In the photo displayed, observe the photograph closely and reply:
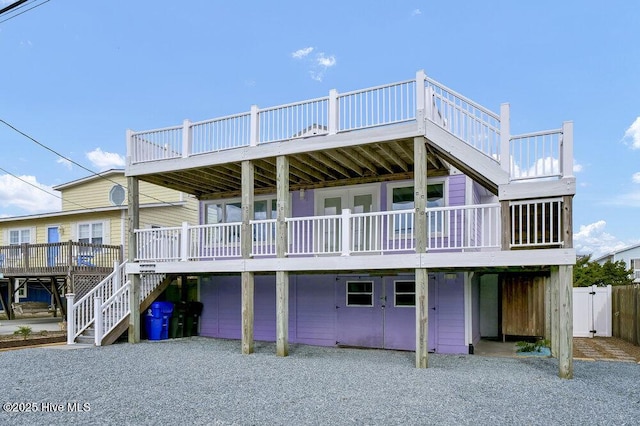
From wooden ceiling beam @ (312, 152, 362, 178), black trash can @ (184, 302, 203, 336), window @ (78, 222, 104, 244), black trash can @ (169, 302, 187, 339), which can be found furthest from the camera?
window @ (78, 222, 104, 244)

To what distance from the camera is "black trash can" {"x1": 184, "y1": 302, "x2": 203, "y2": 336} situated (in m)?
14.2

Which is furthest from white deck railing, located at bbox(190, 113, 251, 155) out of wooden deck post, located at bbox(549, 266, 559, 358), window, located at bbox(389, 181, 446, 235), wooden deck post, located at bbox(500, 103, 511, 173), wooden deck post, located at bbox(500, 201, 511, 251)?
wooden deck post, located at bbox(549, 266, 559, 358)

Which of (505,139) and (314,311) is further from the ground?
(505,139)

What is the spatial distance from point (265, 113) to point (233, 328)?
6648 mm

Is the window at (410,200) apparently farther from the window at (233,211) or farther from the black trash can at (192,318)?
the black trash can at (192,318)

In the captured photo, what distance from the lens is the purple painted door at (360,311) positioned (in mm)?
12148

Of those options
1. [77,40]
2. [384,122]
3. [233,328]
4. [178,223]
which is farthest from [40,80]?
[384,122]

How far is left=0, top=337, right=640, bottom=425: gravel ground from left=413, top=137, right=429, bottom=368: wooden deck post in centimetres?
41

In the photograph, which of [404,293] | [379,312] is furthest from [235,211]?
[404,293]

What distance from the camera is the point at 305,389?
7.32 meters

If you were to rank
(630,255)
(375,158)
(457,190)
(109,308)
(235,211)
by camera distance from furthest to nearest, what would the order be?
(630,255) < (235,211) < (109,308) < (457,190) < (375,158)

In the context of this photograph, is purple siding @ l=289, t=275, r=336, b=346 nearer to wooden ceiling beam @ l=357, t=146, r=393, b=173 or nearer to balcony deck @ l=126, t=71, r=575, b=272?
balcony deck @ l=126, t=71, r=575, b=272

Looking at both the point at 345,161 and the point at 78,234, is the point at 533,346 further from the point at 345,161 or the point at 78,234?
the point at 78,234

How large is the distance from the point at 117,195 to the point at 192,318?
9.06 metres
